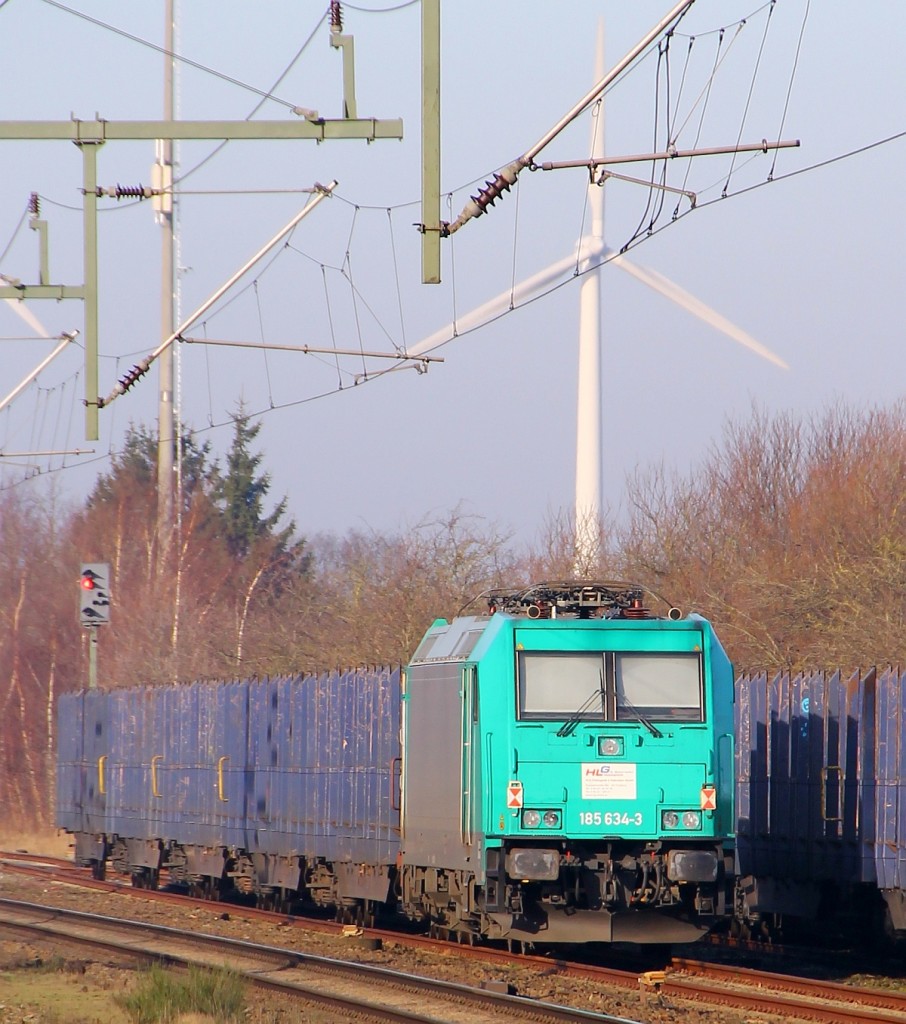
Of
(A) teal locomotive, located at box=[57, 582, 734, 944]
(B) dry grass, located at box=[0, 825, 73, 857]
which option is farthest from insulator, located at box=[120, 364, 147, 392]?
(B) dry grass, located at box=[0, 825, 73, 857]

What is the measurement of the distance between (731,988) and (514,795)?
2362 millimetres

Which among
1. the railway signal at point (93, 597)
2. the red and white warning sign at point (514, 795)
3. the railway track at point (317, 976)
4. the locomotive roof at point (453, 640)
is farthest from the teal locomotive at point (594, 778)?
the railway signal at point (93, 597)

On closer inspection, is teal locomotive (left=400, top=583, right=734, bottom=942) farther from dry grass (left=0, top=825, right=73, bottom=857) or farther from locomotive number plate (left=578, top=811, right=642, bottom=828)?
dry grass (left=0, top=825, right=73, bottom=857)

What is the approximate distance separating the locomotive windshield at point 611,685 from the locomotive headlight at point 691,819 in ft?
2.52

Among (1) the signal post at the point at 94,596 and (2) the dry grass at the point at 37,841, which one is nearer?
(1) the signal post at the point at 94,596

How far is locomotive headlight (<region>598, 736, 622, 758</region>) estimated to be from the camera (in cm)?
1446

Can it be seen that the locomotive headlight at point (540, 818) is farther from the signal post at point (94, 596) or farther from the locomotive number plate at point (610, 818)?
the signal post at point (94, 596)

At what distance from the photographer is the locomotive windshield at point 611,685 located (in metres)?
14.6

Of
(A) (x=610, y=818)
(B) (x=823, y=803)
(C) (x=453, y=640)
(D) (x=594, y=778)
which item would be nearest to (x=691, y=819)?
(A) (x=610, y=818)

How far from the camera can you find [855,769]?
623 inches

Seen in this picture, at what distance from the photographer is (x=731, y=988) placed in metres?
14.3

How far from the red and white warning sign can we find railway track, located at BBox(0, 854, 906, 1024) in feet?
5.67

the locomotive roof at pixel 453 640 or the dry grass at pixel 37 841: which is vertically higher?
the locomotive roof at pixel 453 640

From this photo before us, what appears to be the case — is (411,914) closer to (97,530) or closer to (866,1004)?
(866,1004)
